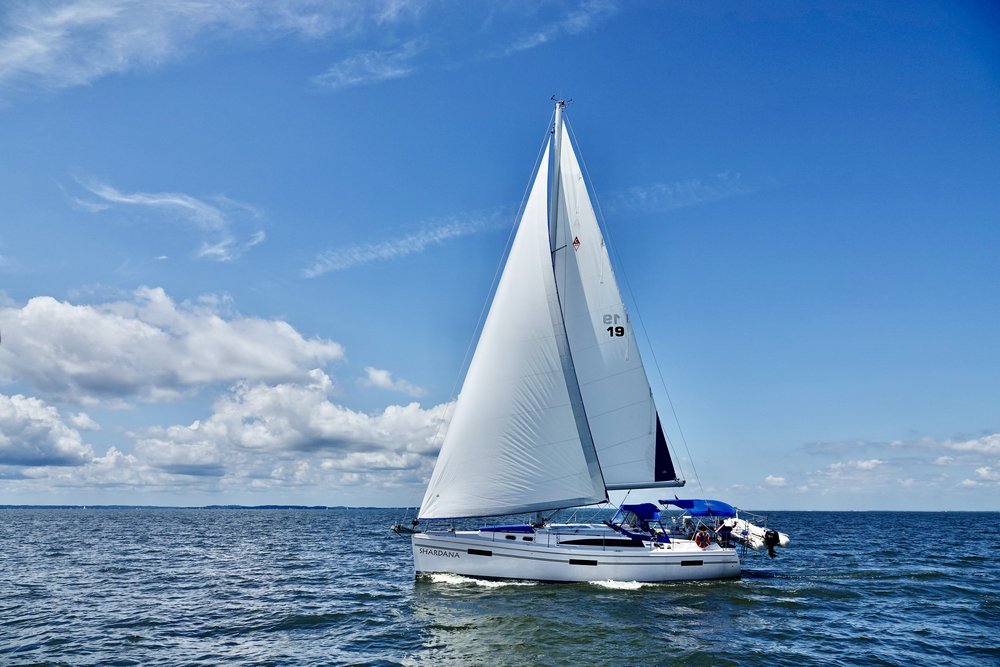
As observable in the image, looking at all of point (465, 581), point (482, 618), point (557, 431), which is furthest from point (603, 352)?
point (482, 618)

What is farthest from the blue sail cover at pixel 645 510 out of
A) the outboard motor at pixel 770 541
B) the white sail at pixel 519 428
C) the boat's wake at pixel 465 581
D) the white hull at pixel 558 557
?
the boat's wake at pixel 465 581

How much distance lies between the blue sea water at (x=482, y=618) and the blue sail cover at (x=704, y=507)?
3194 millimetres

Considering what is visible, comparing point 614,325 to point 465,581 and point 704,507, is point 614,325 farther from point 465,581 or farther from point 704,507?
point 465,581

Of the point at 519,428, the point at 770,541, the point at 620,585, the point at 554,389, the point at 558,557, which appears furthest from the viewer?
the point at 770,541

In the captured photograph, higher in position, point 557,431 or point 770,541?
point 557,431

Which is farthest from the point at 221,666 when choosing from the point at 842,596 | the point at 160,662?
the point at 842,596

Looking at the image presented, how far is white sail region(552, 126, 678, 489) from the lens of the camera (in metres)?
29.4

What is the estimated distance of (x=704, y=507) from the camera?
30391 mm

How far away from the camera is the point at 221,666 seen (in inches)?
668

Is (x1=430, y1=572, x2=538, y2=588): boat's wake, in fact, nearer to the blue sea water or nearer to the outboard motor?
the blue sea water

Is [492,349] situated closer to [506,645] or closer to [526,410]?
[526,410]

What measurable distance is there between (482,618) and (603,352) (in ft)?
42.8

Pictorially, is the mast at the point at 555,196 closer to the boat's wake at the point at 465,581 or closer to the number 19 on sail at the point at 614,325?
the number 19 on sail at the point at 614,325

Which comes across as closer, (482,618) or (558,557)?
(482,618)
